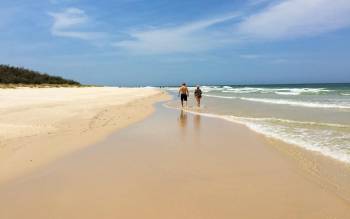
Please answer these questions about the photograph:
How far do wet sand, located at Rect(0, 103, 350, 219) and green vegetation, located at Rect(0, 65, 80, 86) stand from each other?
49.1 meters

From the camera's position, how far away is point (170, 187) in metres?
5.95

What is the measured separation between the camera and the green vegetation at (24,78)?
54.8 m

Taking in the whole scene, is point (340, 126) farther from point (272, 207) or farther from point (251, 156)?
point (272, 207)

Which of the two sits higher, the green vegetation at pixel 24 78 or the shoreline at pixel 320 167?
the green vegetation at pixel 24 78

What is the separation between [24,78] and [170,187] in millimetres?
58053

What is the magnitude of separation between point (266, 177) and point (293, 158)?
1.83m

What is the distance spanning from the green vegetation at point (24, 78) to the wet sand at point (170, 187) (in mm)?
49112

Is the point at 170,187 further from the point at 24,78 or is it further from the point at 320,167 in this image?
the point at 24,78

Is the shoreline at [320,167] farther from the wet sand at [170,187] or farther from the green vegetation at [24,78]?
the green vegetation at [24,78]

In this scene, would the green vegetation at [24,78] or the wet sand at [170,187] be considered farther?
the green vegetation at [24,78]

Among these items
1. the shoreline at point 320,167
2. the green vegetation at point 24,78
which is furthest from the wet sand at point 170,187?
the green vegetation at point 24,78

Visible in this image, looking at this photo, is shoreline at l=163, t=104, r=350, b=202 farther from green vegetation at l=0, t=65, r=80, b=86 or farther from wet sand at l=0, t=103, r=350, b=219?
green vegetation at l=0, t=65, r=80, b=86

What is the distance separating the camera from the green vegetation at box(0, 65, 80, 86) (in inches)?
2159

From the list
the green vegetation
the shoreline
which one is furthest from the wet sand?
the green vegetation
